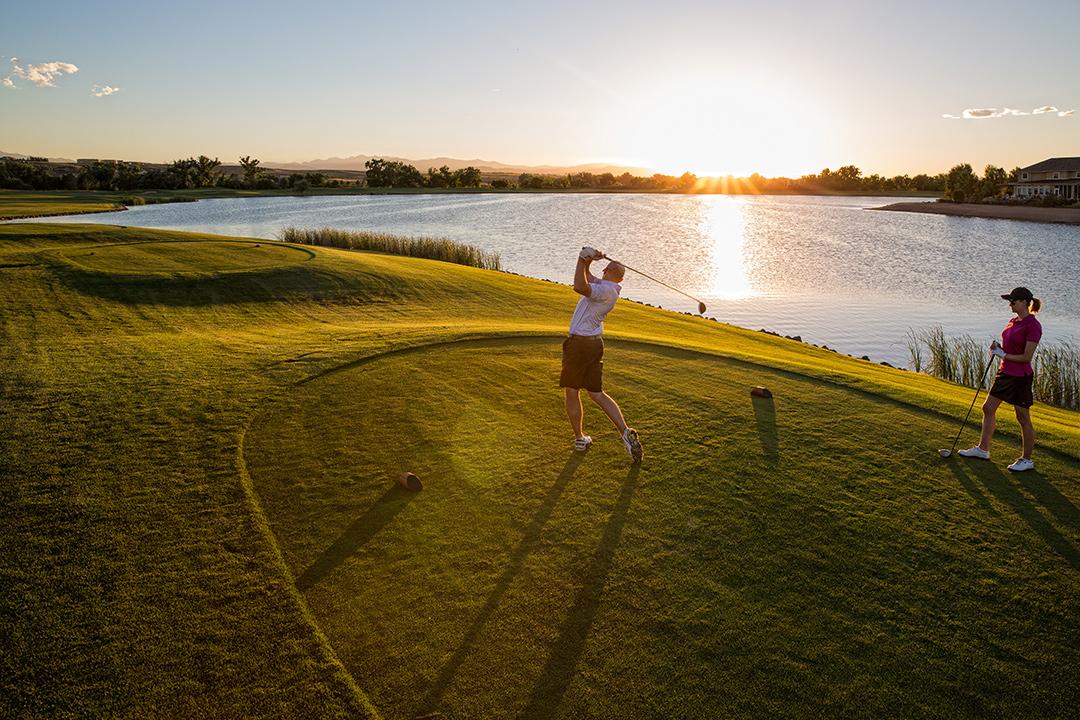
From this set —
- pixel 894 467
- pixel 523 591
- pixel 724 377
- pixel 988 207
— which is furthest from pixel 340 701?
pixel 988 207

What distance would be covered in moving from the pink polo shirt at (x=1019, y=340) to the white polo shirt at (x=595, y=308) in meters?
5.11

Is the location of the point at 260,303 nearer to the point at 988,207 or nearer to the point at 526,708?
the point at 526,708

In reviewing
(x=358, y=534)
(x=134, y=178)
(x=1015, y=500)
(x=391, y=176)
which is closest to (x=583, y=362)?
(x=358, y=534)

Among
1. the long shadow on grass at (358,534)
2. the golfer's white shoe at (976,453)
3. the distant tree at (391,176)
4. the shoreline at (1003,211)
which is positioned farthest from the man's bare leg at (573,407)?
the distant tree at (391,176)

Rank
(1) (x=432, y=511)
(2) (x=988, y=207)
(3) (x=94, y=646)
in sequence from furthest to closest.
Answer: (2) (x=988, y=207) < (1) (x=432, y=511) < (3) (x=94, y=646)

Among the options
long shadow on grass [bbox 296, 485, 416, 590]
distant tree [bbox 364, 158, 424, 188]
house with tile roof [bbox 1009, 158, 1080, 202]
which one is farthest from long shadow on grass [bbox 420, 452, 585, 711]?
distant tree [bbox 364, 158, 424, 188]

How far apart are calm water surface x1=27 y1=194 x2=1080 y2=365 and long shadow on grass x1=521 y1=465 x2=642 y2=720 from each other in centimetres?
1542

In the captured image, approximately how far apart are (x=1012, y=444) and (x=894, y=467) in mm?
2565

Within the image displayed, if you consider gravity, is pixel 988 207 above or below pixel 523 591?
above

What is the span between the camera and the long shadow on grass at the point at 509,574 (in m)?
4.74

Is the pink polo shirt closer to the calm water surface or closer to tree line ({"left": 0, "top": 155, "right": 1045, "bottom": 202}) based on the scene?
the calm water surface

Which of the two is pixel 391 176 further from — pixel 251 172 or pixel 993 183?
pixel 993 183

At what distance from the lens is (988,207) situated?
101875 mm

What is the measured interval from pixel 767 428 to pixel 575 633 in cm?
533
